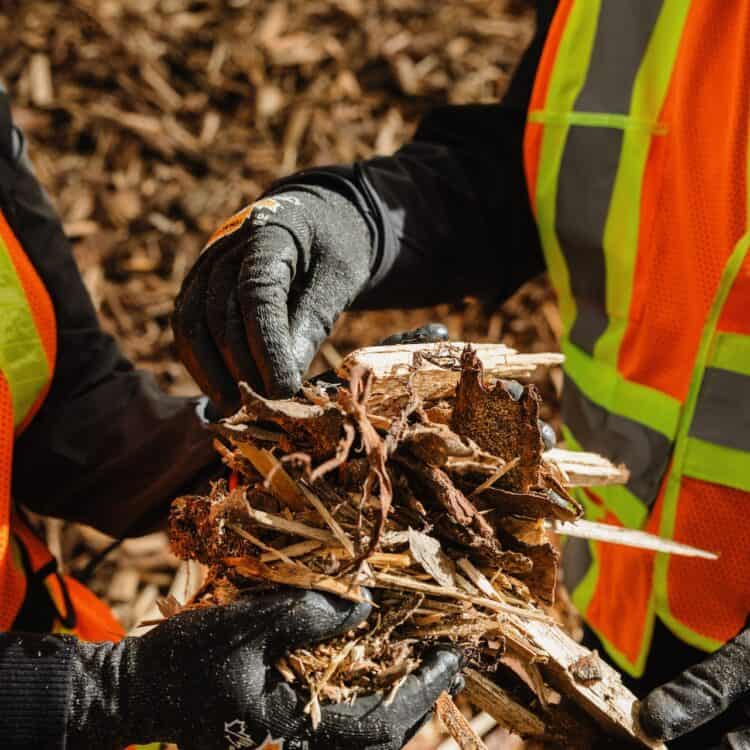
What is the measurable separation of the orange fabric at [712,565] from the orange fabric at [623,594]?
0.10m

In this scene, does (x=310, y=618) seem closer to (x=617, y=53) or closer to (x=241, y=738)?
(x=241, y=738)

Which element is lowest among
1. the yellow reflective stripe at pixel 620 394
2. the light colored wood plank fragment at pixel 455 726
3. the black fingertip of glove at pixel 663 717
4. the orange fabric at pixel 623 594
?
the orange fabric at pixel 623 594

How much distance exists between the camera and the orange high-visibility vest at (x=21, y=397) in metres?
1.53

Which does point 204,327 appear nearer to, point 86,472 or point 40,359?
point 40,359

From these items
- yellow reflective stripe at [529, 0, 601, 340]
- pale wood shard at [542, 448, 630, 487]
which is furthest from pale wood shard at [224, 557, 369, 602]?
yellow reflective stripe at [529, 0, 601, 340]

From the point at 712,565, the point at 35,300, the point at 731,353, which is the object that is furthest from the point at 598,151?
the point at 35,300

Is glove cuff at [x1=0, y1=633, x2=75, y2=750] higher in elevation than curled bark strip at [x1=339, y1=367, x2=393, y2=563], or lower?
lower

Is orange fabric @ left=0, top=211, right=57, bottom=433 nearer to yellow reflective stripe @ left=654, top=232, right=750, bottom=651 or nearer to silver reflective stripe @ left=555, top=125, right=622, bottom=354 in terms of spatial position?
silver reflective stripe @ left=555, top=125, right=622, bottom=354

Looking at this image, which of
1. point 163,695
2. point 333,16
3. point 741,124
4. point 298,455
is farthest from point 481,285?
point 333,16

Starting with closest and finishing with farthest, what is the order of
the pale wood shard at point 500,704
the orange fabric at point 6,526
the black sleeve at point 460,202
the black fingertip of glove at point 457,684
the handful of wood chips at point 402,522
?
the handful of wood chips at point 402,522 < the black fingertip of glove at point 457,684 < the pale wood shard at point 500,704 < the orange fabric at point 6,526 < the black sleeve at point 460,202

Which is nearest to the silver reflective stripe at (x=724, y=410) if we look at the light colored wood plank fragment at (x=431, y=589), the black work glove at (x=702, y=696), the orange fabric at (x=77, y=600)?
the black work glove at (x=702, y=696)

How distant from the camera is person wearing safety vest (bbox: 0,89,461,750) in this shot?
3.78ft

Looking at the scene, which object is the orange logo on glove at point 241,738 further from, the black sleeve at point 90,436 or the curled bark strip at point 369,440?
the black sleeve at point 90,436

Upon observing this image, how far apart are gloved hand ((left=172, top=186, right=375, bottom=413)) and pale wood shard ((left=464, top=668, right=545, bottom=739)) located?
650 millimetres
